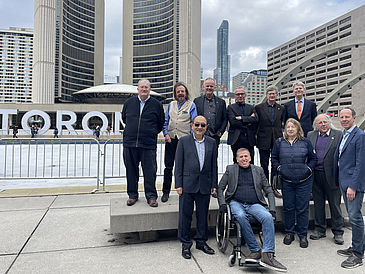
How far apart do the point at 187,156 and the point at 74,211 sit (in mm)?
2750

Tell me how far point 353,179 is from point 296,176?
2.26 feet

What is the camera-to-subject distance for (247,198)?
337 centimetres

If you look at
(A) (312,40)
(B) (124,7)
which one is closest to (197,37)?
(B) (124,7)

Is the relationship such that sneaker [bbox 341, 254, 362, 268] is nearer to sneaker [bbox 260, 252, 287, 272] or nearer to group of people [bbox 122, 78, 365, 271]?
group of people [bbox 122, 78, 365, 271]

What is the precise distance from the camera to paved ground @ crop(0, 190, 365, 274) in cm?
284

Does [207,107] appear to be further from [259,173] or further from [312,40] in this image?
[312,40]

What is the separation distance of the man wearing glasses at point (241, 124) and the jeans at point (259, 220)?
152 centimetres

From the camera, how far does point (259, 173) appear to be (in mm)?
3479

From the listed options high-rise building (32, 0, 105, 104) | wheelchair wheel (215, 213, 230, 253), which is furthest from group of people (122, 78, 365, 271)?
high-rise building (32, 0, 105, 104)

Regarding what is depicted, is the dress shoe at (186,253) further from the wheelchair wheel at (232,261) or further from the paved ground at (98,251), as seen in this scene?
the wheelchair wheel at (232,261)

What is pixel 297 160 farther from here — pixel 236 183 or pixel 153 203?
pixel 153 203

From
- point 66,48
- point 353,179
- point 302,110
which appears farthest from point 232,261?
point 66,48

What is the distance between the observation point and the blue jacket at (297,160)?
3557 millimetres

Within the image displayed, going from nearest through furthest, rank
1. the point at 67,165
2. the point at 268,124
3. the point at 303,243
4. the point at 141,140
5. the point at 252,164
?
1. the point at 303,243
2. the point at 252,164
3. the point at 141,140
4. the point at 268,124
5. the point at 67,165
